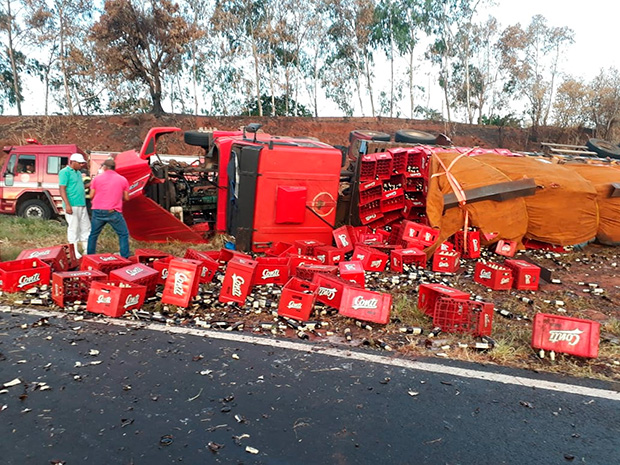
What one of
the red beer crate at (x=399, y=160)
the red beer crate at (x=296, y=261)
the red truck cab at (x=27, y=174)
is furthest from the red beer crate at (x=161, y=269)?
the red truck cab at (x=27, y=174)

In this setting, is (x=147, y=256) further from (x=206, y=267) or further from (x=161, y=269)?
(x=206, y=267)

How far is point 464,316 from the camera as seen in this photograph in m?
5.07

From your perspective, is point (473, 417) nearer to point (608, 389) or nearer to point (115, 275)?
point (608, 389)

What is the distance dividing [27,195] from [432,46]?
38.1m

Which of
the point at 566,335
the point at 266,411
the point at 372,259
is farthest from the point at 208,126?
the point at 266,411

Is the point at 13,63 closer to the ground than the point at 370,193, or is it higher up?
higher up

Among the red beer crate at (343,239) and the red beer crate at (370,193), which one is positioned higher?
the red beer crate at (370,193)

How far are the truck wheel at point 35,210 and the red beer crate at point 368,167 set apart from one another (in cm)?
861

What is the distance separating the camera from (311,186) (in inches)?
340

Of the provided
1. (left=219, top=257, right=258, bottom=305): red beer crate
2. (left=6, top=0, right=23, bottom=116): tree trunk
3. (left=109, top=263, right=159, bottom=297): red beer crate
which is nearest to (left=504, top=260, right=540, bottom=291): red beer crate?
(left=219, top=257, right=258, bottom=305): red beer crate

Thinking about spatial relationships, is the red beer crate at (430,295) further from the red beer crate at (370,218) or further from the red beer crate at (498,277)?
the red beer crate at (370,218)

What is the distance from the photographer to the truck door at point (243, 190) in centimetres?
814

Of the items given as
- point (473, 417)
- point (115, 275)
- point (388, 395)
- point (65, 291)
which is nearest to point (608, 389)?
point (473, 417)

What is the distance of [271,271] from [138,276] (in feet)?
6.14
